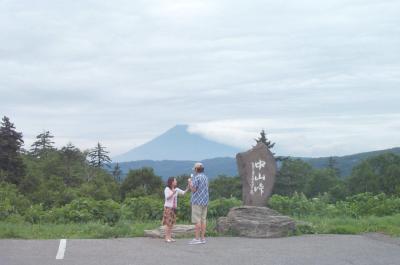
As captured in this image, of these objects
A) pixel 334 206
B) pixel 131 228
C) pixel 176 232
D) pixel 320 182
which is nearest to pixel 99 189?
pixel 334 206

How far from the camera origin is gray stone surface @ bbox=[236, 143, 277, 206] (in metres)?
14.0

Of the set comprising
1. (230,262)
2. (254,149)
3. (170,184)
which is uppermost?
(254,149)

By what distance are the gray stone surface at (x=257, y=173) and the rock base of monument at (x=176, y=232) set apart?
201cm

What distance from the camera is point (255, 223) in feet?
41.2

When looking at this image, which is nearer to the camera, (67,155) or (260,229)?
(260,229)

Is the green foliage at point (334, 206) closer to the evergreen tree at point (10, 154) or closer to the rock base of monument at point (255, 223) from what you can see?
the rock base of monument at point (255, 223)

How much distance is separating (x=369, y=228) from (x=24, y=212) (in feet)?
27.9

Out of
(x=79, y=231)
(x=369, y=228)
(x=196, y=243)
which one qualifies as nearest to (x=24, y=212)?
(x=79, y=231)

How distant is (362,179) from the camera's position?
2724 inches

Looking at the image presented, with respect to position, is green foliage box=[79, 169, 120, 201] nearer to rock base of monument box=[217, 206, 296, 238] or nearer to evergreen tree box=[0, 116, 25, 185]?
evergreen tree box=[0, 116, 25, 185]

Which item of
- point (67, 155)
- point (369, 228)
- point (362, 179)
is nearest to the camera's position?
point (369, 228)

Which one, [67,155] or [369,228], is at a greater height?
[67,155]

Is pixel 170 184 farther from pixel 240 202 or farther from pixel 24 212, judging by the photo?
pixel 24 212

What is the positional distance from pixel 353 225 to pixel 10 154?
3731 centimetres
